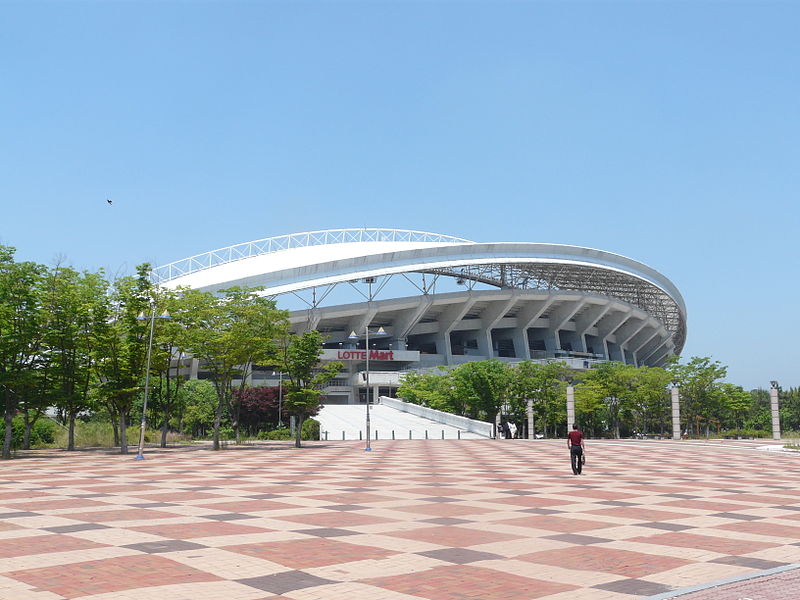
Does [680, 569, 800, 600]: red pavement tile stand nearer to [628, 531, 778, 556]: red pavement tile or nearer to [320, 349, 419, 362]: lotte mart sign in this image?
[628, 531, 778, 556]: red pavement tile

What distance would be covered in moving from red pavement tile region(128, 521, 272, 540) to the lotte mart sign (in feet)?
255

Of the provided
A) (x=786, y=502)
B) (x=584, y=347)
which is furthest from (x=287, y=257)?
(x=786, y=502)

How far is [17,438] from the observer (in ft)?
131

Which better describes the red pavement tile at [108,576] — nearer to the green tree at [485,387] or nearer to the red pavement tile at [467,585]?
the red pavement tile at [467,585]

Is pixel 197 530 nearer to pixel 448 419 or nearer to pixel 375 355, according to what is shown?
pixel 448 419

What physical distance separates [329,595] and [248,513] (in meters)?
6.33

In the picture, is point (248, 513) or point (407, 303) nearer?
point (248, 513)

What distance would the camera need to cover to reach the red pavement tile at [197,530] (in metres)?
10.9

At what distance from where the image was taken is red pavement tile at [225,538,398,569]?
9.09m

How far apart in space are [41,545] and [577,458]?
16786mm

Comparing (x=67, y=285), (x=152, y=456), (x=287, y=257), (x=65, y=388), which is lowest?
(x=152, y=456)

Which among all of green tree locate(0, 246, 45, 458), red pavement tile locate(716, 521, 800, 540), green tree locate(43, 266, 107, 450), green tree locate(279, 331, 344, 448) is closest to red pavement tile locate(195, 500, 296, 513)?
red pavement tile locate(716, 521, 800, 540)

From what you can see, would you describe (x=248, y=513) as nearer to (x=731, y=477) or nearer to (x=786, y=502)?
(x=786, y=502)

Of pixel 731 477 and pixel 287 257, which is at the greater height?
pixel 287 257
